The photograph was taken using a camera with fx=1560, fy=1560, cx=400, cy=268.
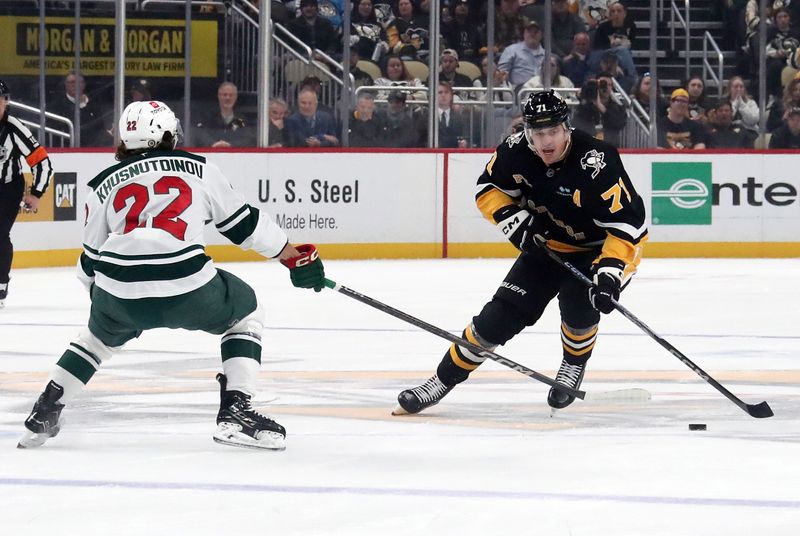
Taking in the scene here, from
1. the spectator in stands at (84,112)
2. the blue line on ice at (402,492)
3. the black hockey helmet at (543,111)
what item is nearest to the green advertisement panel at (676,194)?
the spectator in stands at (84,112)

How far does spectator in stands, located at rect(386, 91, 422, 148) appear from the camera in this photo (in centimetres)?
1109

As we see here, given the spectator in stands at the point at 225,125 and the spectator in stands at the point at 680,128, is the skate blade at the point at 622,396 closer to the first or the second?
the spectator in stands at the point at 225,125

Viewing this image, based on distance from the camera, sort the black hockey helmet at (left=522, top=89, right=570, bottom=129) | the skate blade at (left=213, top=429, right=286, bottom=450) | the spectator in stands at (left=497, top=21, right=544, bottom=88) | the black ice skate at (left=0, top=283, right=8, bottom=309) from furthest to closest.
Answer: the spectator in stands at (left=497, top=21, right=544, bottom=88) < the black ice skate at (left=0, top=283, right=8, bottom=309) < the black hockey helmet at (left=522, top=89, right=570, bottom=129) < the skate blade at (left=213, top=429, right=286, bottom=450)

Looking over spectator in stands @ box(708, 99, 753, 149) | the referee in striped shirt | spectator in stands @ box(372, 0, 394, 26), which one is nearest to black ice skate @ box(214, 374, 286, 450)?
the referee in striped shirt

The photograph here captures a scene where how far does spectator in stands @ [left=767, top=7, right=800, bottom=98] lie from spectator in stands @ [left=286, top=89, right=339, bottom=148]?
10.7ft

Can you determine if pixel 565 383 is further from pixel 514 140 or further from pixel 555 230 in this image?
pixel 514 140

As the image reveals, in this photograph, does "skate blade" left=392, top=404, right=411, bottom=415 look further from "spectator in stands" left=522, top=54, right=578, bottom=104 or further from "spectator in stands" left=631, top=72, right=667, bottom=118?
"spectator in stands" left=631, top=72, right=667, bottom=118

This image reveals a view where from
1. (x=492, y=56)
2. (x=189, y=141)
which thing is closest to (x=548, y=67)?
(x=492, y=56)

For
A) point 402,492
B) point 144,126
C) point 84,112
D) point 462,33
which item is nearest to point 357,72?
point 462,33

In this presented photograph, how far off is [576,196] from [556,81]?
698 centimetres

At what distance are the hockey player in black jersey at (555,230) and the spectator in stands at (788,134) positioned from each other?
23.0 ft

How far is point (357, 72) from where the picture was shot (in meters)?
11.0

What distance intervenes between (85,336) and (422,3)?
7.54m

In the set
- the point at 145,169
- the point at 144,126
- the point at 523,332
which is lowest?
the point at 523,332
